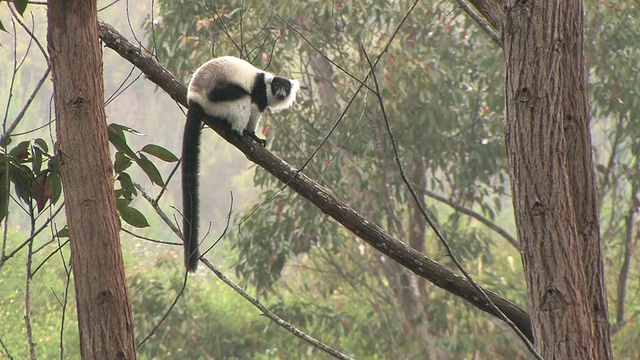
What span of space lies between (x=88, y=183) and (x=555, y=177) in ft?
2.93

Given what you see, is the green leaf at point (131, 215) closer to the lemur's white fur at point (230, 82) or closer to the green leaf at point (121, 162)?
the green leaf at point (121, 162)

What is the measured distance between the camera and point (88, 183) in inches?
57.8

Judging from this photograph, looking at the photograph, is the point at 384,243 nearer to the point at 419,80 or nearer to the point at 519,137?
the point at 519,137

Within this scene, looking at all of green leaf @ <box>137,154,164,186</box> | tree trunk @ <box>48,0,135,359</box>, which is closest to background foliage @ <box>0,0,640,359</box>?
green leaf @ <box>137,154,164,186</box>

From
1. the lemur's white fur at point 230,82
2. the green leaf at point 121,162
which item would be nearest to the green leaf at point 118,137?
the green leaf at point 121,162

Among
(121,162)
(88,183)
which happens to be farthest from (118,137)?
(88,183)

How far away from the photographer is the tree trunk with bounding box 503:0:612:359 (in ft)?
4.80

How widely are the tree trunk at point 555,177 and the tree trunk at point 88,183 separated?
783 millimetres

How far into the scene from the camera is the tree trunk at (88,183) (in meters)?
1.42

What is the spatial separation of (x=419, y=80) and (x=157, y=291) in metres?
2.72

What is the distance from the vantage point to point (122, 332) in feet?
4.65

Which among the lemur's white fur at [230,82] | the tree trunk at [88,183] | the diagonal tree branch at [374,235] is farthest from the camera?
the lemur's white fur at [230,82]

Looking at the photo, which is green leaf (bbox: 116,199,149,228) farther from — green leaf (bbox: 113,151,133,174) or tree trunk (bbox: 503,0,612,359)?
tree trunk (bbox: 503,0,612,359)

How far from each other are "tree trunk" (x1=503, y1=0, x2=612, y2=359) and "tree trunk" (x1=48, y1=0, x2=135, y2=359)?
0.78 m
